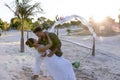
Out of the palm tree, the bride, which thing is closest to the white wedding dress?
the bride

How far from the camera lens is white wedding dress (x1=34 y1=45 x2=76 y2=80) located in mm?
6008

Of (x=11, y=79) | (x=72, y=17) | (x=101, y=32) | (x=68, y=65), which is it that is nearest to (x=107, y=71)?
(x=72, y=17)

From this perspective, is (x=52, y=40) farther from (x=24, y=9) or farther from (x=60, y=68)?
(x=24, y=9)

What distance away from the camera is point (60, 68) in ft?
19.8

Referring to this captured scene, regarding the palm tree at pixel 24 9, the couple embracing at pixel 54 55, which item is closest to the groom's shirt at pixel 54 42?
the couple embracing at pixel 54 55

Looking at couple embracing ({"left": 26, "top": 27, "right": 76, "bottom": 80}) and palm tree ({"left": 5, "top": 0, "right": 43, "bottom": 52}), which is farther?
palm tree ({"left": 5, "top": 0, "right": 43, "bottom": 52})

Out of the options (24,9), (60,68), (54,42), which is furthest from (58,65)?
(24,9)

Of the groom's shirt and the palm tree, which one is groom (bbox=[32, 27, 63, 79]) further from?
the palm tree

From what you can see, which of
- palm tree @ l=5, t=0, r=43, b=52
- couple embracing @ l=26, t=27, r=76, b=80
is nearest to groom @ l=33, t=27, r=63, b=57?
couple embracing @ l=26, t=27, r=76, b=80

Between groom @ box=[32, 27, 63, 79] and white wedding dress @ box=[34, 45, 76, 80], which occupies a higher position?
groom @ box=[32, 27, 63, 79]

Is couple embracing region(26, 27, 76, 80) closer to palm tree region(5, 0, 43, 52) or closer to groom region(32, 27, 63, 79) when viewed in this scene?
groom region(32, 27, 63, 79)

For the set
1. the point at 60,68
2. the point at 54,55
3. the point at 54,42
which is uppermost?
the point at 54,42

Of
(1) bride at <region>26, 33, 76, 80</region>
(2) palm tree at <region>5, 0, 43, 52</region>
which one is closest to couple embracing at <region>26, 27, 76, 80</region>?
(1) bride at <region>26, 33, 76, 80</region>

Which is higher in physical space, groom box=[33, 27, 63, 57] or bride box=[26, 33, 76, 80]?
groom box=[33, 27, 63, 57]
